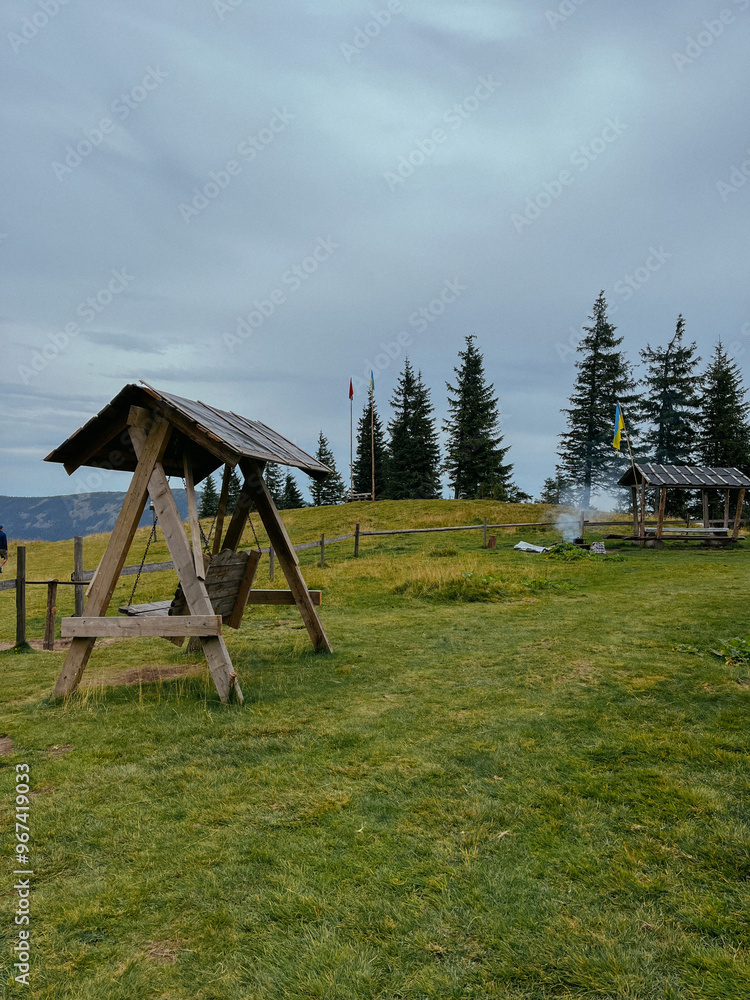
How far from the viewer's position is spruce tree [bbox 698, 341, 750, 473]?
3691cm

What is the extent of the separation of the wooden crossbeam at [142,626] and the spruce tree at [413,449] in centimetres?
4679

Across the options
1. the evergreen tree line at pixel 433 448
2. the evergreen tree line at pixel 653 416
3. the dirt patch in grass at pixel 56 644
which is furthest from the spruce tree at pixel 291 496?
the dirt patch in grass at pixel 56 644

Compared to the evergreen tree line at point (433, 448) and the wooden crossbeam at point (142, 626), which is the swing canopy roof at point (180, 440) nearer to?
the wooden crossbeam at point (142, 626)

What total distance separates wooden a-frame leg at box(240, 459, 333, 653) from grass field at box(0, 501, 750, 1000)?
560 millimetres

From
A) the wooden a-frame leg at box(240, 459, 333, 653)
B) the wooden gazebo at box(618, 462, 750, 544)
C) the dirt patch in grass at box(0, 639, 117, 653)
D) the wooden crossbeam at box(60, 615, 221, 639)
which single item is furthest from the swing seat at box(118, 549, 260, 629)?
the wooden gazebo at box(618, 462, 750, 544)

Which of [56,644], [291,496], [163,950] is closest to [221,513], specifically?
[56,644]

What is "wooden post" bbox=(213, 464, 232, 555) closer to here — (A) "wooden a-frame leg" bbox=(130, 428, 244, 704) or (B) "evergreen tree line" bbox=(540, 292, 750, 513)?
(A) "wooden a-frame leg" bbox=(130, 428, 244, 704)

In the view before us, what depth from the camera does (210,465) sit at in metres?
7.86

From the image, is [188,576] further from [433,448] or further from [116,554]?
[433,448]

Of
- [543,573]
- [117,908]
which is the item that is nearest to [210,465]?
[117,908]

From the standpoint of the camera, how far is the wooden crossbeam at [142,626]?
5586mm

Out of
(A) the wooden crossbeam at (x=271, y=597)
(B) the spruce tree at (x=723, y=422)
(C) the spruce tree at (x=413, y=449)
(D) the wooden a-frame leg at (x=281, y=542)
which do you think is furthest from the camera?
(C) the spruce tree at (x=413, y=449)

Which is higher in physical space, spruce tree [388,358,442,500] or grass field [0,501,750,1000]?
spruce tree [388,358,442,500]

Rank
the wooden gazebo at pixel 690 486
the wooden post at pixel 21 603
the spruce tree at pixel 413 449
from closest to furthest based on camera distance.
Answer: the wooden post at pixel 21 603 → the wooden gazebo at pixel 690 486 → the spruce tree at pixel 413 449
